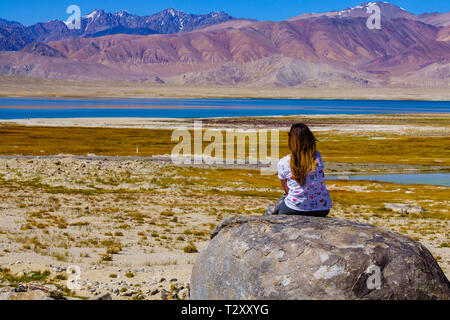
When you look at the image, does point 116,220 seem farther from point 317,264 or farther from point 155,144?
point 155,144

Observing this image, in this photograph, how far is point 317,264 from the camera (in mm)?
6816

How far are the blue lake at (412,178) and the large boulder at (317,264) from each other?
1552 inches

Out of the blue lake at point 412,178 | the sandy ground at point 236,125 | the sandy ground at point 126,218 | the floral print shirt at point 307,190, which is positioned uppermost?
the sandy ground at point 236,125

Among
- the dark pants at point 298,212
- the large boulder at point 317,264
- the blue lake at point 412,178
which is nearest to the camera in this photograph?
the large boulder at point 317,264

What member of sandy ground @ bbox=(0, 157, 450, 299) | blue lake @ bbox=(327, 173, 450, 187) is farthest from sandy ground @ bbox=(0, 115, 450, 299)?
blue lake @ bbox=(327, 173, 450, 187)

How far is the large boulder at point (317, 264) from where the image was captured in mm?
6684

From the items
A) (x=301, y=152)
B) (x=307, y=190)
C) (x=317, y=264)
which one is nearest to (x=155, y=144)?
(x=307, y=190)

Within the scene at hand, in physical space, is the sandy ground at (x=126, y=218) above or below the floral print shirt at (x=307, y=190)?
below

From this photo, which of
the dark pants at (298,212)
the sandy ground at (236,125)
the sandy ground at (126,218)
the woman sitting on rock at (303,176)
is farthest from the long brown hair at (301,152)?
the sandy ground at (236,125)

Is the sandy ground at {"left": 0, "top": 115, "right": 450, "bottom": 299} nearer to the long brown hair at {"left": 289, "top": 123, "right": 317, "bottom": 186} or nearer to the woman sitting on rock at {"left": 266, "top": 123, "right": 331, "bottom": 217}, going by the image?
the woman sitting on rock at {"left": 266, "top": 123, "right": 331, "bottom": 217}

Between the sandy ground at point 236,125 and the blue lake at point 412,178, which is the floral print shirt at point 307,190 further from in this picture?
the sandy ground at point 236,125

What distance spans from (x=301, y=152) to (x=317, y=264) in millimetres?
1632

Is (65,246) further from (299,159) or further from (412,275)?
(412,275)
